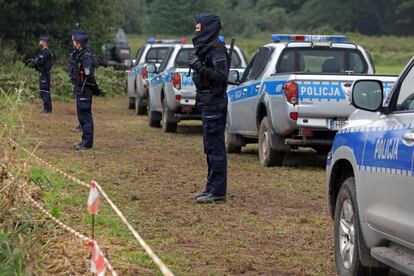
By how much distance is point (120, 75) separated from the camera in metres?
35.5


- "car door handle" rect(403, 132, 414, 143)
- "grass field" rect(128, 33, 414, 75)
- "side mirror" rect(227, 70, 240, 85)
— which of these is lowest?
"grass field" rect(128, 33, 414, 75)

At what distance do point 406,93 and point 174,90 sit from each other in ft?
39.3

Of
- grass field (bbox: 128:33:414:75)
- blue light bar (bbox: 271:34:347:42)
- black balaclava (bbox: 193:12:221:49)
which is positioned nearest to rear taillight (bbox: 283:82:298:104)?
blue light bar (bbox: 271:34:347:42)

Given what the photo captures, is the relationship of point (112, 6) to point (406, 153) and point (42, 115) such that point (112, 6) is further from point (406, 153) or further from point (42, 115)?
point (406, 153)

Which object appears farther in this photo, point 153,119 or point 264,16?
point 264,16

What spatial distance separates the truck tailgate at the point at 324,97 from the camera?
12.4 meters

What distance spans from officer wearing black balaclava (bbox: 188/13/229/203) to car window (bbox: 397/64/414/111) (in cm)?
373

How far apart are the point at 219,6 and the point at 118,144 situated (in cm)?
7555

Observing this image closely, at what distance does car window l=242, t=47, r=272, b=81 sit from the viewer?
14.0 meters

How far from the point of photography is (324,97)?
488 inches

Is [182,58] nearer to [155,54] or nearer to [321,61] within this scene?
[155,54]

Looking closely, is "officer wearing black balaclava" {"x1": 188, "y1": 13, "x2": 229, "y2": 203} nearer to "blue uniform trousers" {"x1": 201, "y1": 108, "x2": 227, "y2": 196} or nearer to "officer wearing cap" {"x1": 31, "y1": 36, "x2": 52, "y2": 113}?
"blue uniform trousers" {"x1": 201, "y1": 108, "x2": 227, "y2": 196}

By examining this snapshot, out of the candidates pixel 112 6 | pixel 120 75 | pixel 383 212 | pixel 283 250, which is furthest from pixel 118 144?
pixel 112 6

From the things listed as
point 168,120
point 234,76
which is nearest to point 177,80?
point 168,120
